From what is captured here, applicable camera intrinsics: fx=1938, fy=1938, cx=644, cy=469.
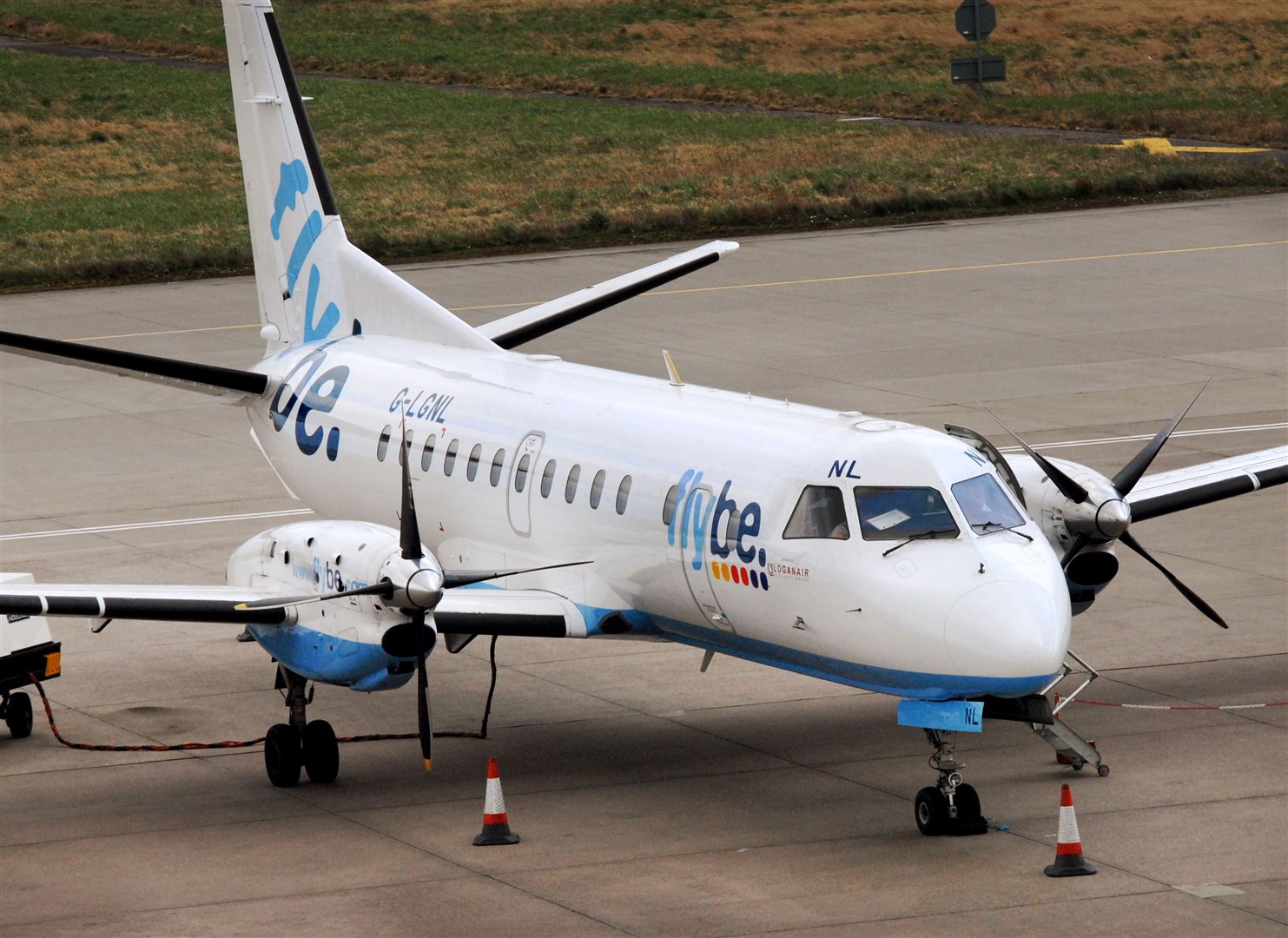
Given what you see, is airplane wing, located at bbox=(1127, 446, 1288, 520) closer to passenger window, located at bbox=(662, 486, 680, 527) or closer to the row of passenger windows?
passenger window, located at bbox=(662, 486, 680, 527)

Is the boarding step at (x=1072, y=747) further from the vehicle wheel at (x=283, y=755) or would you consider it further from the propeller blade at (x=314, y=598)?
the vehicle wheel at (x=283, y=755)

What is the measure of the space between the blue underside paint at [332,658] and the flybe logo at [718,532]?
8.19ft

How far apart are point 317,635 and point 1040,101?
61.4 meters

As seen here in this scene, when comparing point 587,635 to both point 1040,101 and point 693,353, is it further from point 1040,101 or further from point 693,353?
point 1040,101

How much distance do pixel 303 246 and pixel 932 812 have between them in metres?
11.0

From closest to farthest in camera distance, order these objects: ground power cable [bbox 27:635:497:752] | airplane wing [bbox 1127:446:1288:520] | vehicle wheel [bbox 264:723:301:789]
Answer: vehicle wheel [bbox 264:723:301:789] → ground power cable [bbox 27:635:497:752] → airplane wing [bbox 1127:446:1288:520]

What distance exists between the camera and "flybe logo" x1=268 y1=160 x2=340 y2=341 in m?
21.8

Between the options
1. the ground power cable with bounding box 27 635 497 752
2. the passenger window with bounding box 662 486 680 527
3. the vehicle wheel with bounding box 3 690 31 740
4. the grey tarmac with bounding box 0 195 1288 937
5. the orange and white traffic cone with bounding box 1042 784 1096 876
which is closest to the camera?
the grey tarmac with bounding box 0 195 1288 937

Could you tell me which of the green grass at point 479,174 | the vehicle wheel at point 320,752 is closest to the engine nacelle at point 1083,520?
the vehicle wheel at point 320,752

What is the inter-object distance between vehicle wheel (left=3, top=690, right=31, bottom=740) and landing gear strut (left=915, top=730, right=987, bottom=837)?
8409 mm

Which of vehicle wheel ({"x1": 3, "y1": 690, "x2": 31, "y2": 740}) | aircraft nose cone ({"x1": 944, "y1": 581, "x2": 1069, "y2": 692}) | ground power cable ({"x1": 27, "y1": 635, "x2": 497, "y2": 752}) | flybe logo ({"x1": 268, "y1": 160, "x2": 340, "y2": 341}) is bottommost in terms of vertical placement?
ground power cable ({"x1": 27, "y1": 635, "x2": 497, "y2": 752})

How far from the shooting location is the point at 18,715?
17.8 meters

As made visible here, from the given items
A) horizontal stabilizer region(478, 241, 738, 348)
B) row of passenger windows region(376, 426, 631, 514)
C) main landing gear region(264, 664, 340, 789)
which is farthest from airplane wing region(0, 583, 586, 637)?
horizontal stabilizer region(478, 241, 738, 348)

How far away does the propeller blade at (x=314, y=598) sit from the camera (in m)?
14.6
